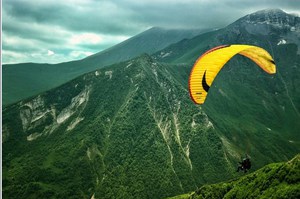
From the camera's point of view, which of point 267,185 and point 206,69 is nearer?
point 206,69

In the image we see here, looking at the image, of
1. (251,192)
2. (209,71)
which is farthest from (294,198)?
(209,71)

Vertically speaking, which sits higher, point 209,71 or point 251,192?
point 209,71

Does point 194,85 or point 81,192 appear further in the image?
point 81,192

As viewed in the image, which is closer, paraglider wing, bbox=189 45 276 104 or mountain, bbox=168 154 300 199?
paraglider wing, bbox=189 45 276 104

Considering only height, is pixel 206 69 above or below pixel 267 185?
above

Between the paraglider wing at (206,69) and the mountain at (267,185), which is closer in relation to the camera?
the paraglider wing at (206,69)

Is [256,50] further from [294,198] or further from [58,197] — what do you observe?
[58,197]

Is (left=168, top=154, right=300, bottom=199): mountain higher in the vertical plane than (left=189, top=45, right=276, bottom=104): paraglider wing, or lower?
lower

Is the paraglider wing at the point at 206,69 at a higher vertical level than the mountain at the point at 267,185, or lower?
higher
